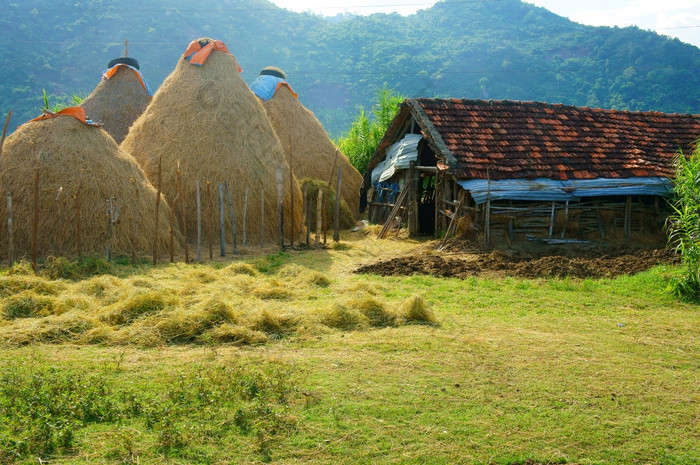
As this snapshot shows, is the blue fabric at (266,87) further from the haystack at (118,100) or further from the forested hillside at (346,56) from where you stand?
the forested hillside at (346,56)

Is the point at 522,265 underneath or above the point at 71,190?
underneath

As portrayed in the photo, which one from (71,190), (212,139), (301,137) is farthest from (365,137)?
(71,190)

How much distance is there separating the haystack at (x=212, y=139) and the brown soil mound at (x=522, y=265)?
3522 millimetres

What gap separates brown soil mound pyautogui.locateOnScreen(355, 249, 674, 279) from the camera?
9.83 m

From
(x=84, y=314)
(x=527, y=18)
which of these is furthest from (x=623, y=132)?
(x=527, y=18)

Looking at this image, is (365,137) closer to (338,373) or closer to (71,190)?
(71,190)

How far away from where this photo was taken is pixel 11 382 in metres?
4.57

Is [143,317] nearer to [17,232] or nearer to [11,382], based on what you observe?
[11,382]

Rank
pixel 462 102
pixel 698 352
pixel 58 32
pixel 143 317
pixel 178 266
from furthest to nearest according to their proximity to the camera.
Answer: pixel 58 32 < pixel 462 102 < pixel 178 266 < pixel 143 317 < pixel 698 352

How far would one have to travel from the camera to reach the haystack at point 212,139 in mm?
13102

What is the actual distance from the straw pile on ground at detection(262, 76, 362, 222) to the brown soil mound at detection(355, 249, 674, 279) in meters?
7.50

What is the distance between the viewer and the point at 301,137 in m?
18.5

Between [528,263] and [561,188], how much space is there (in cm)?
301

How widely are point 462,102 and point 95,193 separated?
8.76 metres
